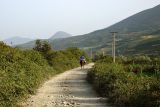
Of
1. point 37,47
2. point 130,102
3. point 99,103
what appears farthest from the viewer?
point 37,47

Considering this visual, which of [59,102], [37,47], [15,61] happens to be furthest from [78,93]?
[37,47]

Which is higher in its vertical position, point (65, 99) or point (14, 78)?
point (14, 78)

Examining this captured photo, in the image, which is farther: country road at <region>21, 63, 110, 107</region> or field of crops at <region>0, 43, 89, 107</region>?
country road at <region>21, 63, 110, 107</region>

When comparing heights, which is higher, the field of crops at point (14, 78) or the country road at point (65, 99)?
the field of crops at point (14, 78)

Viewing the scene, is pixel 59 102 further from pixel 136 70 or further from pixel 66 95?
pixel 136 70

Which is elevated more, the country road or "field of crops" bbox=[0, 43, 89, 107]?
"field of crops" bbox=[0, 43, 89, 107]

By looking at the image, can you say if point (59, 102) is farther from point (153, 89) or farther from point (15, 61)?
point (15, 61)

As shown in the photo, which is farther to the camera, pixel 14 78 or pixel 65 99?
pixel 14 78

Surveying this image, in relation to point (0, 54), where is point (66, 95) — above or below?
below

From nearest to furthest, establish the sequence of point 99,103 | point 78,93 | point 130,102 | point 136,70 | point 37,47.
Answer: point 130,102, point 99,103, point 78,93, point 136,70, point 37,47

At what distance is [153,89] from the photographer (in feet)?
47.4

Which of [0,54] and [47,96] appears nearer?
[47,96]

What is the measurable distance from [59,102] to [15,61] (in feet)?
27.7

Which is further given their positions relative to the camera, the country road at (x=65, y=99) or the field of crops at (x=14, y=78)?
the country road at (x=65, y=99)
